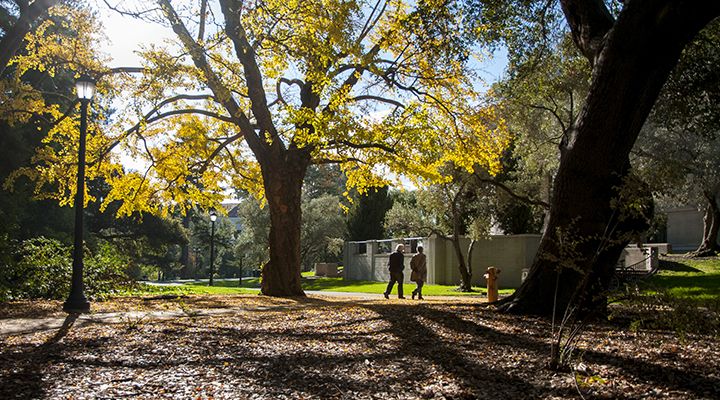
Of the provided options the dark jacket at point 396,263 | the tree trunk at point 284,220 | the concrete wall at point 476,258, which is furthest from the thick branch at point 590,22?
the concrete wall at point 476,258

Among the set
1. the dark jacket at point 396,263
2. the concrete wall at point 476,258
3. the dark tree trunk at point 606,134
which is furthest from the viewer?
the concrete wall at point 476,258

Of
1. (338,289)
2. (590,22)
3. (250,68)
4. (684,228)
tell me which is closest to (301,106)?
(250,68)

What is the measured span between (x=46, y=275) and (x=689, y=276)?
17988mm

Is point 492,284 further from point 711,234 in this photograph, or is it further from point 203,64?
point 711,234

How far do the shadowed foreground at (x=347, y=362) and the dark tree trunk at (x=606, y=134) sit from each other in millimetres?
762

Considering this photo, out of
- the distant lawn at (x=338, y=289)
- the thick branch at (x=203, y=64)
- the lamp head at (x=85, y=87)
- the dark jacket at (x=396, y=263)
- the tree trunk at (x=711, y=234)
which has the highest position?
the thick branch at (x=203, y=64)

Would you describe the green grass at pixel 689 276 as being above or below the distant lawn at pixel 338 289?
above

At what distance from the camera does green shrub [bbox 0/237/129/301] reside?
41.3 ft

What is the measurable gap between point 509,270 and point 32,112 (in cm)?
1866

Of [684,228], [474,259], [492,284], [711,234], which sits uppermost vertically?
[684,228]

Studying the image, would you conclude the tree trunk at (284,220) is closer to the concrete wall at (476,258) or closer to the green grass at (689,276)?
the green grass at (689,276)

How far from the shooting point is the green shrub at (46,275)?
12594 millimetres

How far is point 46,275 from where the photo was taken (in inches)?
515

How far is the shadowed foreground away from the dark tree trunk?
762 millimetres
